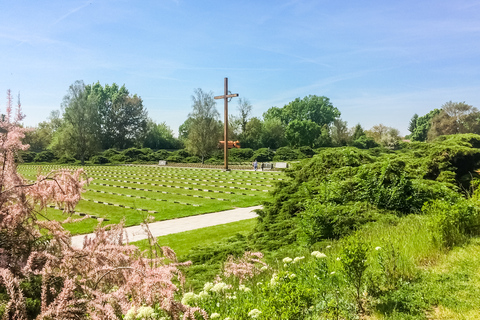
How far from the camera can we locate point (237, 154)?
5138 centimetres

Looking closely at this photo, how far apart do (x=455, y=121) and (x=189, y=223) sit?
222ft

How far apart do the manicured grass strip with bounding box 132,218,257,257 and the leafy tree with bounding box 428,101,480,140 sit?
61.9 metres

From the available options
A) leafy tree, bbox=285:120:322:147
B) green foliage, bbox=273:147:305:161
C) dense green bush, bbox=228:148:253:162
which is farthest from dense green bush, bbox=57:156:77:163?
A: leafy tree, bbox=285:120:322:147

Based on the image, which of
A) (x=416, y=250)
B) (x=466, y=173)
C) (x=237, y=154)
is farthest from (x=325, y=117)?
(x=416, y=250)

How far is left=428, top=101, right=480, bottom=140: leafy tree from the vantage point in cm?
6219

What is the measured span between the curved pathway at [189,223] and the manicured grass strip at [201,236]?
0.52 m

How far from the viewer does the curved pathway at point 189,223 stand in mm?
10875

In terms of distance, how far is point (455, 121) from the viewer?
64.1 m

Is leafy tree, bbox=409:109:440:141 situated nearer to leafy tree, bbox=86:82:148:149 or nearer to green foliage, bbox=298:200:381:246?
leafy tree, bbox=86:82:148:149

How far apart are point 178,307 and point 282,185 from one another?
7.66m

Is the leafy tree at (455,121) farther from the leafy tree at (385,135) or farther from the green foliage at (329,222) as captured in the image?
the green foliage at (329,222)

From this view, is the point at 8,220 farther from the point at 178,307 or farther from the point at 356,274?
the point at 356,274

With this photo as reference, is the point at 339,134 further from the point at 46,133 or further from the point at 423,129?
the point at 46,133

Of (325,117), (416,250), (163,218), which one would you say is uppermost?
(325,117)
